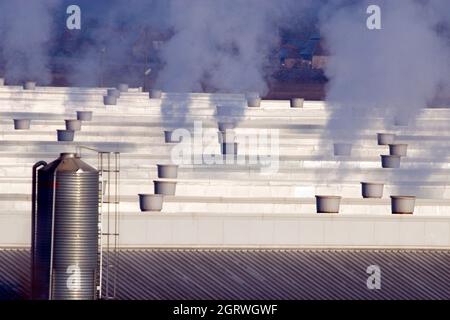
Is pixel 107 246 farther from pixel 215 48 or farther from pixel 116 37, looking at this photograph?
pixel 116 37

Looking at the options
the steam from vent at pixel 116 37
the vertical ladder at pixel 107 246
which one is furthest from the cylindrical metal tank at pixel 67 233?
the steam from vent at pixel 116 37

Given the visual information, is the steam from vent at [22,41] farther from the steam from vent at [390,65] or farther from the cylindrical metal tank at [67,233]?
the cylindrical metal tank at [67,233]

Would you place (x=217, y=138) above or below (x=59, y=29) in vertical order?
below

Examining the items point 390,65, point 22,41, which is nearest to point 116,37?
point 22,41

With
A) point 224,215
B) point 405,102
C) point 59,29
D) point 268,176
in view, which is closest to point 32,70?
point 59,29

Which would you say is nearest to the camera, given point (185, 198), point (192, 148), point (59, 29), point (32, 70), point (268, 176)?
point (185, 198)

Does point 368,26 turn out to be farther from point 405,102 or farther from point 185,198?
point 185,198
